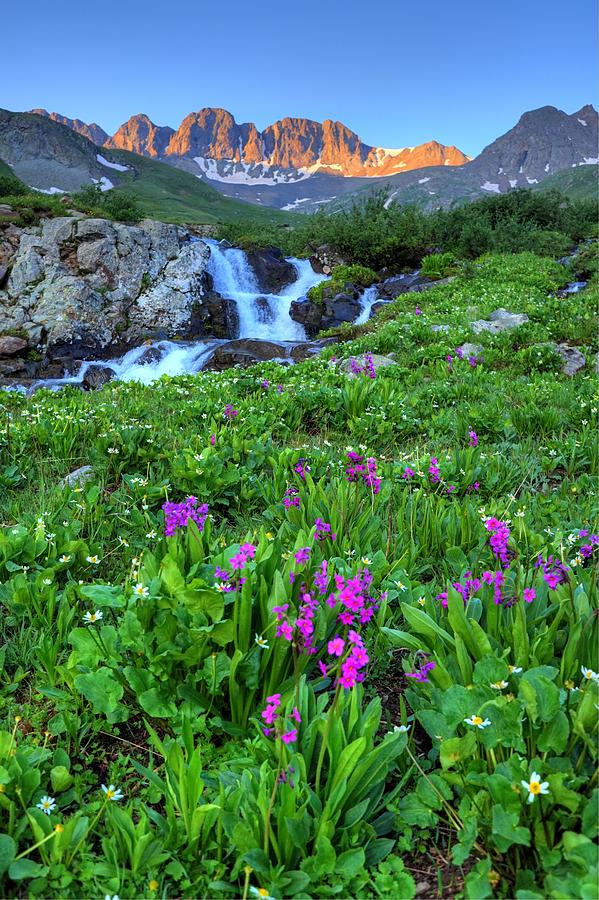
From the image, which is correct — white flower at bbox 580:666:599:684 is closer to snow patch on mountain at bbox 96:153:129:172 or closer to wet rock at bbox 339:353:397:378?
wet rock at bbox 339:353:397:378

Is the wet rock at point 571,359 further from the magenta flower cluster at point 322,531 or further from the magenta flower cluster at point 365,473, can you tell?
the magenta flower cluster at point 322,531

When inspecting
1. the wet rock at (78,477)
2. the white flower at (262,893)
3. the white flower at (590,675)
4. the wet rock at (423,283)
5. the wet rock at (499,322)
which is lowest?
the white flower at (262,893)

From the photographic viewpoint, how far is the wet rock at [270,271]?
1187 inches

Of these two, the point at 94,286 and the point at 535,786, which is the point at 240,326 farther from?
the point at 535,786

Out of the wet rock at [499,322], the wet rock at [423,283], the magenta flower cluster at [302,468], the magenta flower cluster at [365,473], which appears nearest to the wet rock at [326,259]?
the wet rock at [423,283]

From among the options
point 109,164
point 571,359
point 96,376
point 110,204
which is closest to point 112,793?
point 571,359

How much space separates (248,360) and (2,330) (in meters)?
11.2

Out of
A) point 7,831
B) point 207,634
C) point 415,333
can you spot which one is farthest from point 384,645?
point 415,333

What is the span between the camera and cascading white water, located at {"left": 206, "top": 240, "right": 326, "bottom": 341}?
1011 inches

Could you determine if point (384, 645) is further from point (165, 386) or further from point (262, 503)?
point (165, 386)

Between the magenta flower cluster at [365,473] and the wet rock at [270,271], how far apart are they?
27047mm

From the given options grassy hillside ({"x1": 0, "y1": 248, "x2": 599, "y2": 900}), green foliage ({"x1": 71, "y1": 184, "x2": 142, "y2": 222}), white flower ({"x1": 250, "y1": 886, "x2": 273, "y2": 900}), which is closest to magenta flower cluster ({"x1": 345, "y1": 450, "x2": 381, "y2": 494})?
grassy hillside ({"x1": 0, "y1": 248, "x2": 599, "y2": 900})

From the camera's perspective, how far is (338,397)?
703cm

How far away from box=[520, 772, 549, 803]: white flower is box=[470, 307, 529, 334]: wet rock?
450 inches
